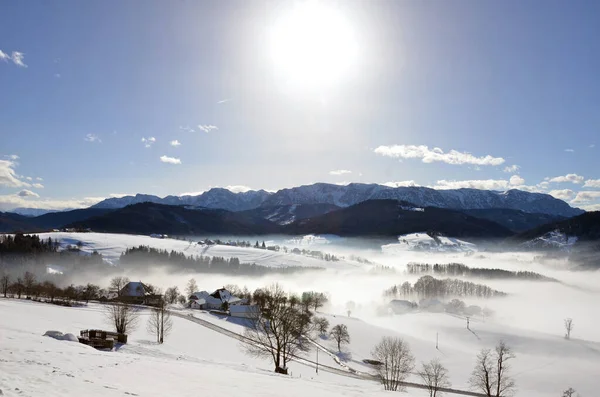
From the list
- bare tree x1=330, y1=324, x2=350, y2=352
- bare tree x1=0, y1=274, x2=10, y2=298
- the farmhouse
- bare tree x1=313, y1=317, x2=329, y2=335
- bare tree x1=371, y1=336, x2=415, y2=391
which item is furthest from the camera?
the farmhouse

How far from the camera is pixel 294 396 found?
18.0 meters

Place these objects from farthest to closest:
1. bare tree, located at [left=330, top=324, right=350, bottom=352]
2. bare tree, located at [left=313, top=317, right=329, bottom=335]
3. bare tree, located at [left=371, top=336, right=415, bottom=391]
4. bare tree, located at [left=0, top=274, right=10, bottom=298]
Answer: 1. bare tree, located at [left=0, top=274, right=10, bottom=298]
2. bare tree, located at [left=313, top=317, right=329, bottom=335]
3. bare tree, located at [left=330, top=324, right=350, bottom=352]
4. bare tree, located at [left=371, top=336, right=415, bottom=391]

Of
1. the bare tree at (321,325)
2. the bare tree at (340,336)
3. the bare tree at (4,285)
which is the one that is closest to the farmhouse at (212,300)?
the bare tree at (321,325)

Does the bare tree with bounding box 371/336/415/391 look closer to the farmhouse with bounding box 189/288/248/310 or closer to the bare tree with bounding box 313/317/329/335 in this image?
the bare tree with bounding box 313/317/329/335

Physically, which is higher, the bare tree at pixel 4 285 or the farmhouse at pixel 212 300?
the bare tree at pixel 4 285

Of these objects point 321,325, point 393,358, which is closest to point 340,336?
point 321,325

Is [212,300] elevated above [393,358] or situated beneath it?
elevated above

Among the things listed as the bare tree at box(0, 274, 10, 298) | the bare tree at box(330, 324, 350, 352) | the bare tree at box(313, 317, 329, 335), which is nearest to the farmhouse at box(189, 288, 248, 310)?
the bare tree at box(313, 317, 329, 335)

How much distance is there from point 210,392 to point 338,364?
209 ft

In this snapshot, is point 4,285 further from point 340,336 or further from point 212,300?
point 340,336

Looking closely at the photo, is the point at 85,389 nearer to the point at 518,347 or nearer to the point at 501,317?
the point at 518,347

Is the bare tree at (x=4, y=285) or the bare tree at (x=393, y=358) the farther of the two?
the bare tree at (x=4, y=285)

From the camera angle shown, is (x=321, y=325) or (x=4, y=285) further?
(x=4, y=285)

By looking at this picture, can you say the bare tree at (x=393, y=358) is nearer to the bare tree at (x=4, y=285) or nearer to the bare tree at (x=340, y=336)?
the bare tree at (x=340, y=336)
